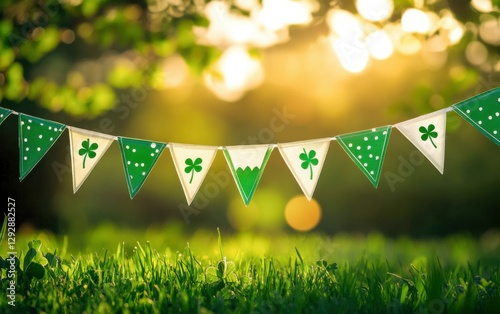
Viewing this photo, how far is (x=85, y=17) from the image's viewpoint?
7.21 m

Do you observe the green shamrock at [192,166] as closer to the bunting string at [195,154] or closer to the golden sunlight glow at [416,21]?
the bunting string at [195,154]

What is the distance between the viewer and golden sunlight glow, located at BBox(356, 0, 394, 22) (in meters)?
5.96

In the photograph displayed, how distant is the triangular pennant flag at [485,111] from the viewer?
152 inches

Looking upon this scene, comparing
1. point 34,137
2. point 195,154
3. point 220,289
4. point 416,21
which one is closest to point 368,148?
point 195,154

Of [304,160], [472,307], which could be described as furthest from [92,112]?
[472,307]

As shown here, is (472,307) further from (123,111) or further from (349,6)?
(123,111)

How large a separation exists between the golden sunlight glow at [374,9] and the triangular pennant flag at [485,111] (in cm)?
230

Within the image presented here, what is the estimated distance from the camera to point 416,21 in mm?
5988

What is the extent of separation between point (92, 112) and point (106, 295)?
418cm

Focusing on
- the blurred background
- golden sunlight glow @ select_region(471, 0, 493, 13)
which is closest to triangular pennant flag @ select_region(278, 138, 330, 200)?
the blurred background

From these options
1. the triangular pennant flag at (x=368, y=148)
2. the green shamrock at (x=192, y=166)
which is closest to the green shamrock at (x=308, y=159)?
the triangular pennant flag at (x=368, y=148)

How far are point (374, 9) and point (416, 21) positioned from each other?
0.43 m

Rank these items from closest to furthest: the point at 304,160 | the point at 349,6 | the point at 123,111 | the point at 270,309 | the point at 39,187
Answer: the point at 270,309 < the point at 304,160 < the point at 349,6 < the point at 39,187 < the point at 123,111

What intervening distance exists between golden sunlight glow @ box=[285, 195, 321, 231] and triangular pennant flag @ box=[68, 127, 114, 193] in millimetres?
8369
